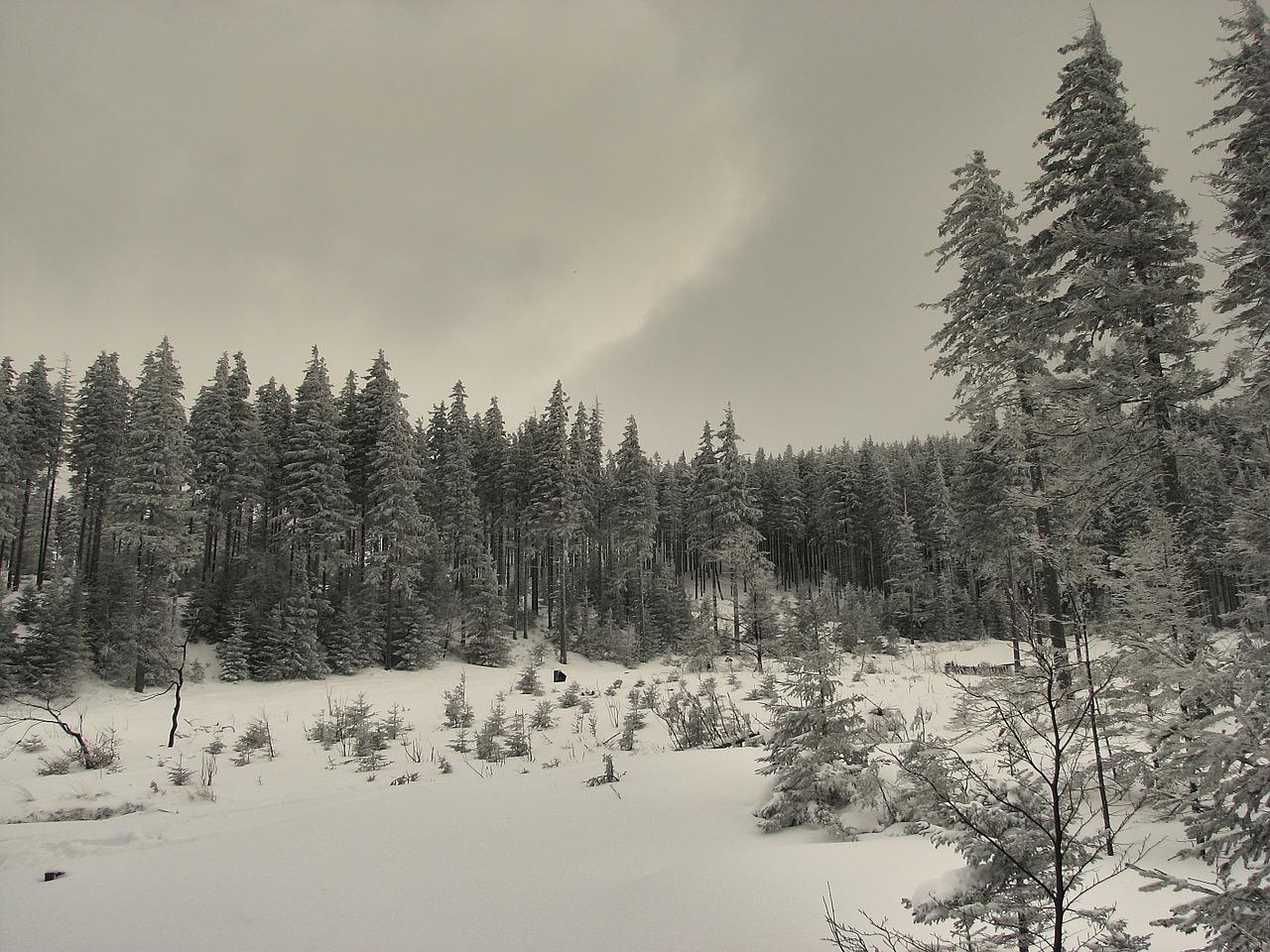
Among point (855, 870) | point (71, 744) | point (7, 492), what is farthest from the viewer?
point (7, 492)

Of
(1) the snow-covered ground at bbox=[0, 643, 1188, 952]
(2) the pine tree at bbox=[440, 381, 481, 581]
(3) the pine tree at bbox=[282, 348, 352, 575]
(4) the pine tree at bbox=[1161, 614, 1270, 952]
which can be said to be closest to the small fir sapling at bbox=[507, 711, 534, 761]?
(1) the snow-covered ground at bbox=[0, 643, 1188, 952]

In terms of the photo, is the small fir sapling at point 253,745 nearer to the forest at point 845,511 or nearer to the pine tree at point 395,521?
the forest at point 845,511

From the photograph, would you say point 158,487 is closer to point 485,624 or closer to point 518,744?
point 485,624

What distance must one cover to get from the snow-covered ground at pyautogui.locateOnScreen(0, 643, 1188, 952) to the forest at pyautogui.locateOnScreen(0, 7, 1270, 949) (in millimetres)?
2110

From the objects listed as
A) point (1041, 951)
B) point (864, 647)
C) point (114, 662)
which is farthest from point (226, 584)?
point (1041, 951)

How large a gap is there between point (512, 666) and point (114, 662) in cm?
1657

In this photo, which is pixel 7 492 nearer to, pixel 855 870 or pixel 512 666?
pixel 512 666

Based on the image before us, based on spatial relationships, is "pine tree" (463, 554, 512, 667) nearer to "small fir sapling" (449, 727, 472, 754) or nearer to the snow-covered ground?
"small fir sapling" (449, 727, 472, 754)

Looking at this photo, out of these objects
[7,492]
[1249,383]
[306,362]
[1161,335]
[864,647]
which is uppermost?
[306,362]

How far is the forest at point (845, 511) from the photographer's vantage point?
5.39 metres

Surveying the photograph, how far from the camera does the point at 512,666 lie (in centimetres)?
3122

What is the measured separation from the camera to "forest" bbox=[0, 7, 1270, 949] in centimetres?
539

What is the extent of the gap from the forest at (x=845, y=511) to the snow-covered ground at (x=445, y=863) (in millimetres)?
2110

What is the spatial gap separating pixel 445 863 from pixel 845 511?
187 feet
